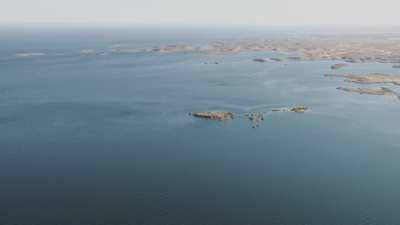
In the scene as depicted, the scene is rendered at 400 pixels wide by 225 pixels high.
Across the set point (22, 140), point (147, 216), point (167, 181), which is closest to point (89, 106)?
point (22, 140)

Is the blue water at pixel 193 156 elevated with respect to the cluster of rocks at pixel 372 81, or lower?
lower

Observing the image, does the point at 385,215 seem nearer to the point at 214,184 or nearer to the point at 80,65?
the point at 214,184

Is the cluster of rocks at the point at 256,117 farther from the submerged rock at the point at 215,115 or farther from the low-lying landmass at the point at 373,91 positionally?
the low-lying landmass at the point at 373,91

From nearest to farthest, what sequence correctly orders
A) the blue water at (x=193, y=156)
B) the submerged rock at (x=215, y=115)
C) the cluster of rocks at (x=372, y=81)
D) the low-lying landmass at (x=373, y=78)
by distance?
the blue water at (x=193, y=156)
the submerged rock at (x=215, y=115)
the cluster of rocks at (x=372, y=81)
the low-lying landmass at (x=373, y=78)

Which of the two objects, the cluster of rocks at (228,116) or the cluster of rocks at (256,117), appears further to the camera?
the cluster of rocks at (228,116)

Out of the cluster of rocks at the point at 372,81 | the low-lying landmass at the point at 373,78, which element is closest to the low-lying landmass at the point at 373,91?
the cluster of rocks at the point at 372,81

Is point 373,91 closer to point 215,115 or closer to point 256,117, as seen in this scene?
point 256,117

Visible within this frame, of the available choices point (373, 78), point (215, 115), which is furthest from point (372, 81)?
point (215, 115)

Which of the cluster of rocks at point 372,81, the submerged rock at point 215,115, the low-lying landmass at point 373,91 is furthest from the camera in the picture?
the cluster of rocks at point 372,81
